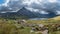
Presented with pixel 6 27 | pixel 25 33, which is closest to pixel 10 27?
pixel 6 27

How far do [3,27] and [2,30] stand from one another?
2.53ft

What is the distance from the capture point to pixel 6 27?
26547 mm

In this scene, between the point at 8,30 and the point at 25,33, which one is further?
the point at 25,33

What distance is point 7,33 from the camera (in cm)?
2562

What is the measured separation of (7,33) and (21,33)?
2256 mm

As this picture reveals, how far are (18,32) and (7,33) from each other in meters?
1.59

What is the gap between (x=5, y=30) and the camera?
84.5ft

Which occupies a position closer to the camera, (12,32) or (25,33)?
→ (12,32)

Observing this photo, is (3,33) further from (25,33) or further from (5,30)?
(25,33)

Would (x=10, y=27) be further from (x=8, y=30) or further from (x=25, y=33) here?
(x=25, y=33)

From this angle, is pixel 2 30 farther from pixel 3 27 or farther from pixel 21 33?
pixel 21 33

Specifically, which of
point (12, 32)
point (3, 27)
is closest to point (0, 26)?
point (3, 27)

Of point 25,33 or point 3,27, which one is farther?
point 25,33

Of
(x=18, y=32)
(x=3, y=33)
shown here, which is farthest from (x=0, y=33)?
(x=18, y=32)
